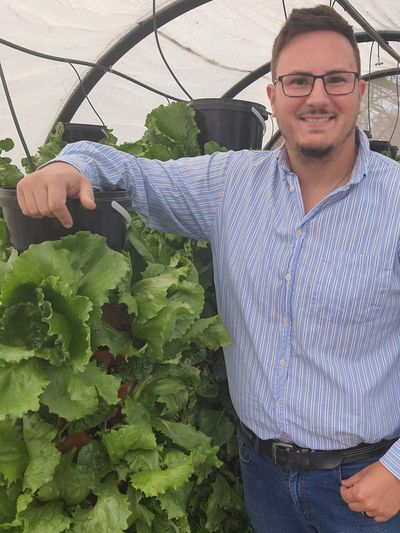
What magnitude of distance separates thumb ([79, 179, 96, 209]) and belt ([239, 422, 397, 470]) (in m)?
0.95

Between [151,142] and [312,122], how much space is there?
109 cm

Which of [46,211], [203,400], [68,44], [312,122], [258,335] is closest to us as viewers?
[46,211]

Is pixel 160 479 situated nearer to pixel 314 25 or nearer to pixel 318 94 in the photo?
pixel 318 94

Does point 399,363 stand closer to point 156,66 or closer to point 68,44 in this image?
point 68,44

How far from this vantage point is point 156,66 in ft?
16.8

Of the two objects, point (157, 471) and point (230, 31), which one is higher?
point (230, 31)

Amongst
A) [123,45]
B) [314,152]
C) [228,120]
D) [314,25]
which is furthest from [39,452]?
[123,45]

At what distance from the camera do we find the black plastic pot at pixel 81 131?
3.33 meters

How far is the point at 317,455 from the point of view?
62.4 inches

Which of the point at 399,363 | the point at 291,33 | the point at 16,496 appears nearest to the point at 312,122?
the point at 291,33

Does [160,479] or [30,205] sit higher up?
[30,205]

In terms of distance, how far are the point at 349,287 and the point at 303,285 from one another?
12 centimetres

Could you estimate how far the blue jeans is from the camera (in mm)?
1613

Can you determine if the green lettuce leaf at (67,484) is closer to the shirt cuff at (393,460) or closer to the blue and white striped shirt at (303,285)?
the blue and white striped shirt at (303,285)
